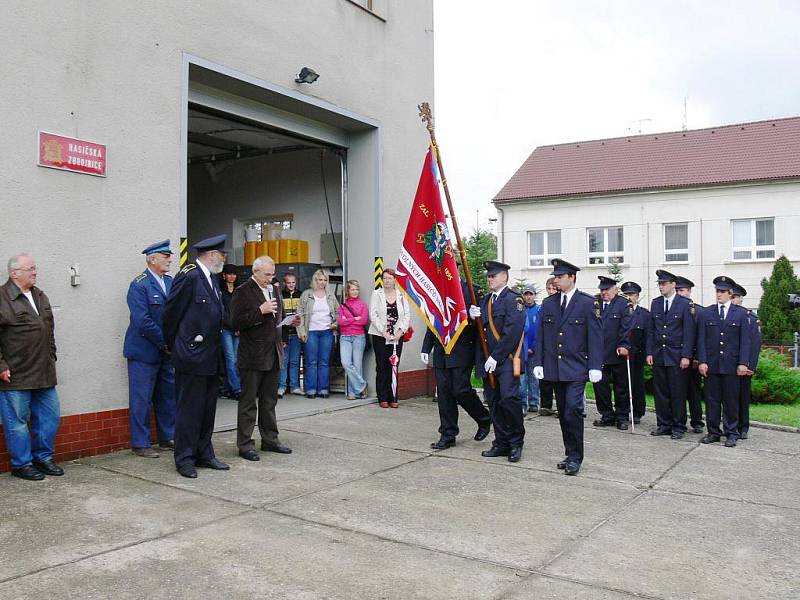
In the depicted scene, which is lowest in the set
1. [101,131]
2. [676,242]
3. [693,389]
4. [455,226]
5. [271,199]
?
[693,389]

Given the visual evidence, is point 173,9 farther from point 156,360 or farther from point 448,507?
point 448,507

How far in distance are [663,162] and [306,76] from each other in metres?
24.0

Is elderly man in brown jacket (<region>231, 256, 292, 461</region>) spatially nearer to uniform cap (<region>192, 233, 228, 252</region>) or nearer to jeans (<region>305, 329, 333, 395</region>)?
uniform cap (<region>192, 233, 228, 252</region>)

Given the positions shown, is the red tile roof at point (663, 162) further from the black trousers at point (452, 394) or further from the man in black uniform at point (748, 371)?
the black trousers at point (452, 394)

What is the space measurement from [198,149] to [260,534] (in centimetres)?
1020

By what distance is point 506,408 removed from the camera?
734 cm

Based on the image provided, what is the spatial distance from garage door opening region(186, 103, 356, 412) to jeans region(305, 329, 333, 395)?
1.06 ft

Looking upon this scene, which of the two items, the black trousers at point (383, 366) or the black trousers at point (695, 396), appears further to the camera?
the black trousers at point (383, 366)

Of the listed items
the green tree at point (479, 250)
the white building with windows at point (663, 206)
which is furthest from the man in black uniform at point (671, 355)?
the green tree at point (479, 250)

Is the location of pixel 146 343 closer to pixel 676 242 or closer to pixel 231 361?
pixel 231 361

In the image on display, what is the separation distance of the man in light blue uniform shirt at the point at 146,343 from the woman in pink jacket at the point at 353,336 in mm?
3746

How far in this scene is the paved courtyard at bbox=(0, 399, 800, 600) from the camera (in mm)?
4102

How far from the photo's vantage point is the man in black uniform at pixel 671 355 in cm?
900

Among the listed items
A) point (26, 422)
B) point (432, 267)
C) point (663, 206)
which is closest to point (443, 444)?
point (432, 267)
